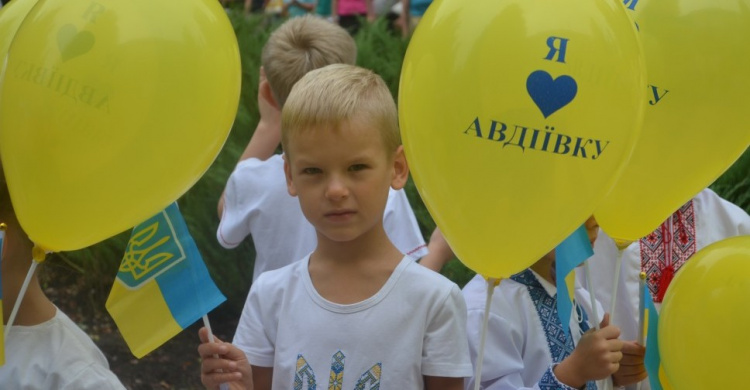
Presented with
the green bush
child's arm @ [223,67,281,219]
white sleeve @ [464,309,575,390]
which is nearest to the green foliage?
the green bush

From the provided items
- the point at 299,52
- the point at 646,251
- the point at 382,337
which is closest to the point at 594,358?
the point at 382,337

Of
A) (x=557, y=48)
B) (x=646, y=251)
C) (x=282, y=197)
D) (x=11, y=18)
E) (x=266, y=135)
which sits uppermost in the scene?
(x=557, y=48)

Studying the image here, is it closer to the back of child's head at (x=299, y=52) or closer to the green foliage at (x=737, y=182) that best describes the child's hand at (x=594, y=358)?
the back of child's head at (x=299, y=52)

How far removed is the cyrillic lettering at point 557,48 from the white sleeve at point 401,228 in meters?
1.30

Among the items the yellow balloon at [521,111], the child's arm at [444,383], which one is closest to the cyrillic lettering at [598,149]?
the yellow balloon at [521,111]

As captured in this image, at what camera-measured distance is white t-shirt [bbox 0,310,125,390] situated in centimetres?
265

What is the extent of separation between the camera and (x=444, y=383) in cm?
266

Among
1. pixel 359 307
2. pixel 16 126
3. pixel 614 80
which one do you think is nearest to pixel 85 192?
pixel 16 126

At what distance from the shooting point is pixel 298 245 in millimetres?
3631

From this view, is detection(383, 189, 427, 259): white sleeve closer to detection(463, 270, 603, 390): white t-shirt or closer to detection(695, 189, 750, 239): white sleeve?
detection(463, 270, 603, 390): white t-shirt

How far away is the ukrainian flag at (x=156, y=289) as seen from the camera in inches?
104

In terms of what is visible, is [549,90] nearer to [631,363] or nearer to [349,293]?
[349,293]

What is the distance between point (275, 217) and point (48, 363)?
112 centimetres

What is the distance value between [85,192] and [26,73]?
0.26 metres
